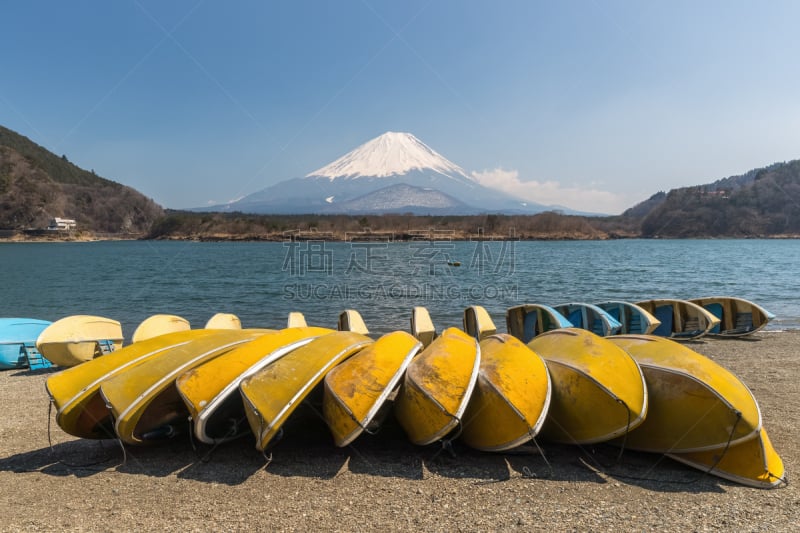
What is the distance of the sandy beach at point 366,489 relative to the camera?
438 centimetres

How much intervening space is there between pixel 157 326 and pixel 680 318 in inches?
638

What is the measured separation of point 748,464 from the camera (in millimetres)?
4906

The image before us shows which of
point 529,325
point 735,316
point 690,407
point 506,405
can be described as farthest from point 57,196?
point 690,407

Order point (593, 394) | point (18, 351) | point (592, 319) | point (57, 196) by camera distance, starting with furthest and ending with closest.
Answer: point (57, 196) → point (592, 319) → point (18, 351) → point (593, 394)

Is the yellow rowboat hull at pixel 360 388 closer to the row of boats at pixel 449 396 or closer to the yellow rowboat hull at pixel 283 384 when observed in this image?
the row of boats at pixel 449 396

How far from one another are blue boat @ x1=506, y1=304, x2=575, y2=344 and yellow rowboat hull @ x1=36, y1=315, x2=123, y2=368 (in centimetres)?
1167

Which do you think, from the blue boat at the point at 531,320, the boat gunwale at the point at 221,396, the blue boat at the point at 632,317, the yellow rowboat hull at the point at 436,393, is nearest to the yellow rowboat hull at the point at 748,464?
the yellow rowboat hull at the point at 436,393

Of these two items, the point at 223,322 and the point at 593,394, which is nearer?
the point at 593,394

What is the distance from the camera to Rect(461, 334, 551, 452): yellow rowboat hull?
204 inches

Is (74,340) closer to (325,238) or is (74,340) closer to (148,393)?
(148,393)

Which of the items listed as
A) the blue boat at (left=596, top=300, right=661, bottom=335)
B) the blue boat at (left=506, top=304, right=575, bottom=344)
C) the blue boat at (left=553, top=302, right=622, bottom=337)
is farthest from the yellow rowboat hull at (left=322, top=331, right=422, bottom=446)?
the blue boat at (left=596, top=300, right=661, bottom=335)

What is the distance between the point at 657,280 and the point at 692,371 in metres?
38.0

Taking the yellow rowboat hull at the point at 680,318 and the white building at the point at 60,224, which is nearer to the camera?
the yellow rowboat hull at the point at 680,318

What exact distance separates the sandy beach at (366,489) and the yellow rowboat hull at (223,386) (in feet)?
1.19
